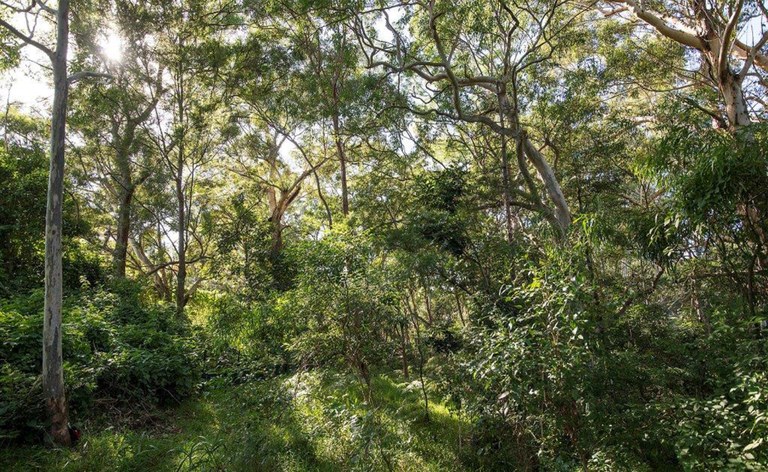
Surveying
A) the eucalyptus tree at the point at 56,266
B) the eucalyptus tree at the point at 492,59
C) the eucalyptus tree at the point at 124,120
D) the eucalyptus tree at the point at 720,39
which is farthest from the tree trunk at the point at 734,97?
the eucalyptus tree at the point at 124,120

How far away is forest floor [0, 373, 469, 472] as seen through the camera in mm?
4125

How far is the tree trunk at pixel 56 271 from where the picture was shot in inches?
188

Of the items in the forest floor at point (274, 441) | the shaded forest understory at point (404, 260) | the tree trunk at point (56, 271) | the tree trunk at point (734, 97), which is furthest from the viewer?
the tree trunk at point (734, 97)

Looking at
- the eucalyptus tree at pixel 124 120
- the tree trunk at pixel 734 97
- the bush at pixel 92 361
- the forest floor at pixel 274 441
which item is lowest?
the forest floor at pixel 274 441

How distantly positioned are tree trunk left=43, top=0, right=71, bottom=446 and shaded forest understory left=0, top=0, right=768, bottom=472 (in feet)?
0.10

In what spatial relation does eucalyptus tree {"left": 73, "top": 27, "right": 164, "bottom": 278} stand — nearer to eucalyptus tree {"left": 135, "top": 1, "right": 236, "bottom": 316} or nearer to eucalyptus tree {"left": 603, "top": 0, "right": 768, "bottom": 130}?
eucalyptus tree {"left": 135, "top": 1, "right": 236, "bottom": 316}

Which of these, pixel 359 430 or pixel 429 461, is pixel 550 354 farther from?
pixel 429 461

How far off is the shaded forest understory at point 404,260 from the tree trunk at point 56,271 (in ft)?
0.10

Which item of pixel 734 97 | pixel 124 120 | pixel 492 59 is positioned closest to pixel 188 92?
pixel 124 120

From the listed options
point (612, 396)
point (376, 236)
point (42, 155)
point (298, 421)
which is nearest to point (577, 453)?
point (612, 396)

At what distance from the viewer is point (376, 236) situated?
21.7ft

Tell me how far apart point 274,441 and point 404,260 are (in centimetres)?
268

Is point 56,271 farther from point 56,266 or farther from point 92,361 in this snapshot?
point 92,361

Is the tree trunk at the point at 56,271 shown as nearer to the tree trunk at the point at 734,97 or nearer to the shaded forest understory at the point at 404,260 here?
the shaded forest understory at the point at 404,260
